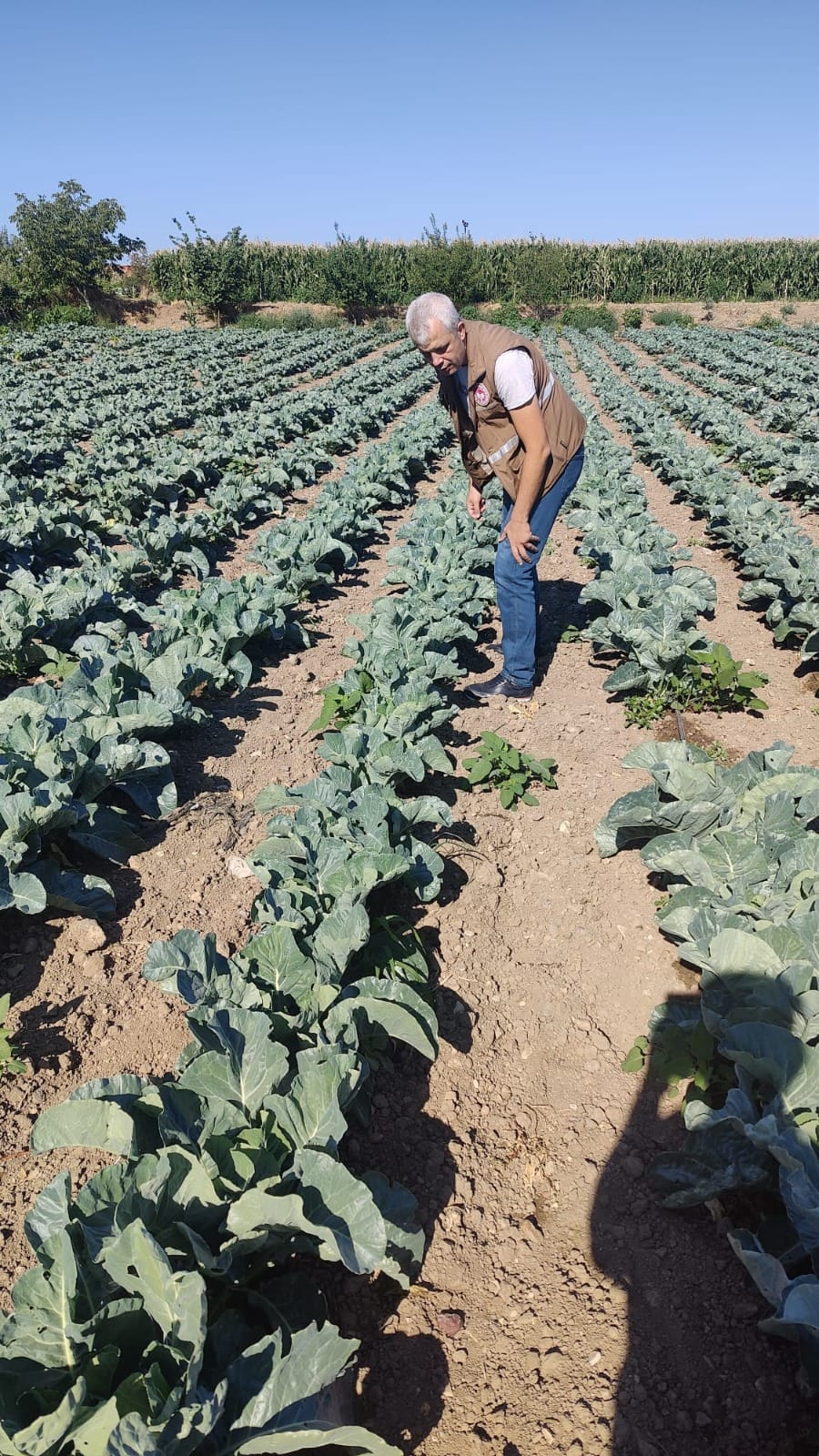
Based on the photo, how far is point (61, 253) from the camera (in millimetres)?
39000

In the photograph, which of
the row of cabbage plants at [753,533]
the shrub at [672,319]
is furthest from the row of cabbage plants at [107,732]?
the shrub at [672,319]

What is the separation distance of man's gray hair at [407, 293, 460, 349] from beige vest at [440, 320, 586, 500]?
20cm

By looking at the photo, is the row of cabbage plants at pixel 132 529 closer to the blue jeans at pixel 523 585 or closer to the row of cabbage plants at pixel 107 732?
the row of cabbage plants at pixel 107 732

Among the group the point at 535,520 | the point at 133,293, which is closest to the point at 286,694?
the point at 535,520

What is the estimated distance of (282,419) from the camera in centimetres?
1384

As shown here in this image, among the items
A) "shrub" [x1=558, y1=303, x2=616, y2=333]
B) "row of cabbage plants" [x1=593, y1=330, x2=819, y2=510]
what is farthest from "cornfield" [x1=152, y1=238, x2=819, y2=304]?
"row of cabbage plants" [x1=593, y1=330, x2=819, y2=510]

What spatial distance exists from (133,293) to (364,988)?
47347mm

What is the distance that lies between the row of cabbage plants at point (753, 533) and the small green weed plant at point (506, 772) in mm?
2257

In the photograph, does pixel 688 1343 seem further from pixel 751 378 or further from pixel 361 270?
pixel 361 270

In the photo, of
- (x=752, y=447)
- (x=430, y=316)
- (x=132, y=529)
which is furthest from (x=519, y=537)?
(x=752, y=447)

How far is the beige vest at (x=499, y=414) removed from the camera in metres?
4.05

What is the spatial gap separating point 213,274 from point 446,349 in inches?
1523

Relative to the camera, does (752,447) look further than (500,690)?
Yes

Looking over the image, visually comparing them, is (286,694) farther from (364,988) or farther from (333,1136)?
(333,1136)
